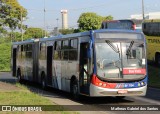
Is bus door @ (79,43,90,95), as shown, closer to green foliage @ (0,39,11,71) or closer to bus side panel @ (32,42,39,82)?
bus side panel @ (32,42,39,82)

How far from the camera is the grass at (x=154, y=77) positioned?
2687 centimetres

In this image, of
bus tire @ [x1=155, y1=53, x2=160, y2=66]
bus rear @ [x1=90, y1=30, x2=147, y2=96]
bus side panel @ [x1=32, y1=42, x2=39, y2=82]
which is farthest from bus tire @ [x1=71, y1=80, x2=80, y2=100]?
bus tire @ [x1=155, y1=53, x2=160, y2=66]

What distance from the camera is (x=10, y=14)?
224 feet

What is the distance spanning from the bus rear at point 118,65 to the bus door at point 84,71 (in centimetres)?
62

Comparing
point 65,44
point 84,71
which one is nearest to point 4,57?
point 65,44

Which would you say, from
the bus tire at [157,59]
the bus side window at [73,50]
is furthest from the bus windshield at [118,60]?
the bus tire at [157,59]

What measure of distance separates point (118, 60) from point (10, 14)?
178 ft

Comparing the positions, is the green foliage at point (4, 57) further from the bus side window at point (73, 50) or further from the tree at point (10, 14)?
the bus side window at point (73, 50)

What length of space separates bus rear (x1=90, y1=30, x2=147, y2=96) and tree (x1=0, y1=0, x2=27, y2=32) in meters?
52.3

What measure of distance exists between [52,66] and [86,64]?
5.37 m

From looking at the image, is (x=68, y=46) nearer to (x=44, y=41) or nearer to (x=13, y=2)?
(x=44, y=41)

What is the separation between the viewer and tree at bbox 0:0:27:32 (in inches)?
2667

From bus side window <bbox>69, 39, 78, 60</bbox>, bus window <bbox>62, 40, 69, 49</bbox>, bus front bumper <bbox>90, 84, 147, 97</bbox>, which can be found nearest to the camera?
bus front bumper <bbox>90, 84, 147, 97</bbox>

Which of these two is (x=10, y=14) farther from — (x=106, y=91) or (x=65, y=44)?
(x=106, y=91)
